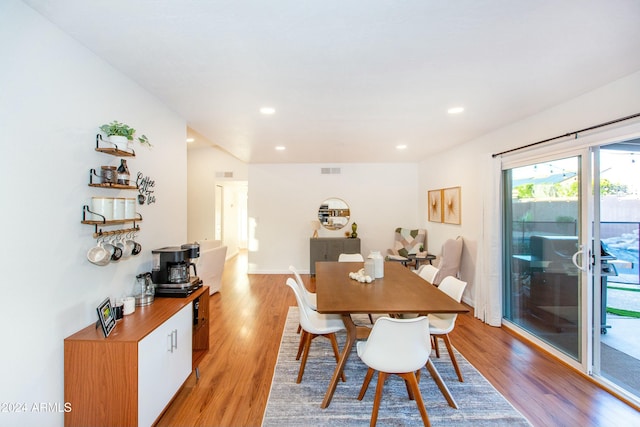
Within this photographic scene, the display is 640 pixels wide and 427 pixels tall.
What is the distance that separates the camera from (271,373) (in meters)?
2.44

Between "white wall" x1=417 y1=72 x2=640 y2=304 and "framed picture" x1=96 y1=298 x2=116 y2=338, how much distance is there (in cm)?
381

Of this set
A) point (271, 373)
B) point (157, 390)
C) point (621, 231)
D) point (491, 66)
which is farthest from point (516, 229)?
point (157, 390)

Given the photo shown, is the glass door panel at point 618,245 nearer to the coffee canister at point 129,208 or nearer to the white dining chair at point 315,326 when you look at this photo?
the white dining chair at point 315,326

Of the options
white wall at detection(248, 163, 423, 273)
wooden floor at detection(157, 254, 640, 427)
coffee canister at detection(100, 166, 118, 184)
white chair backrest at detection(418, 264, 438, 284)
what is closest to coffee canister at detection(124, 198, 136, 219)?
coffee canister at detection(100, 166, 118, 184)

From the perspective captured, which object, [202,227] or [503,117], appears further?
[202,227]

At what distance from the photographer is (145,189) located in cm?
233

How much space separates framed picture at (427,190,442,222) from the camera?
199 inches

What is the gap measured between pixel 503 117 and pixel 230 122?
3.05 metres

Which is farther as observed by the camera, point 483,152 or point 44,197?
point 483,152

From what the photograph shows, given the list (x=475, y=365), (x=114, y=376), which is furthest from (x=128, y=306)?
(x=475, y=365)

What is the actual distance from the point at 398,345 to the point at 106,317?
1751mm

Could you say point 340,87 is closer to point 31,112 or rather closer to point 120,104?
point 120,104

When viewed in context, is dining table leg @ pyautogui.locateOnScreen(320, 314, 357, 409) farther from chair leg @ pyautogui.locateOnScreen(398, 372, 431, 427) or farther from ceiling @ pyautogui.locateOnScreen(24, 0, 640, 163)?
ceiling @ pyautogui.locateOnScreen(24, 0, 640, 163)

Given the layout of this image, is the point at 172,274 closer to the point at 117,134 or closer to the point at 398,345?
the point at 117,134
